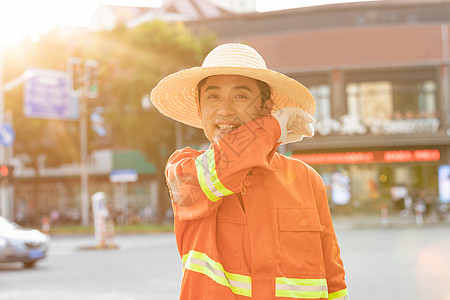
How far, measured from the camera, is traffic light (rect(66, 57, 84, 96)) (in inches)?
704

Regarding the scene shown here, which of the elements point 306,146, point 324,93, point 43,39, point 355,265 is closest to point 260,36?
point 324,93

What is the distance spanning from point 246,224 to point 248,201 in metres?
0.08

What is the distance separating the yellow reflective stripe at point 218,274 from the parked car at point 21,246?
459 inches

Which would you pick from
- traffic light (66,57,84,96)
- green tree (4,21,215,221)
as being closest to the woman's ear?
traffic light (66,57,84,96)

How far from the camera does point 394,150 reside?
3012 centimetres

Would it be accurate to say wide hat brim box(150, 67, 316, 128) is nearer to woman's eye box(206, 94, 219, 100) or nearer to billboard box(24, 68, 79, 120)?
woman's eye box(206, 94, 219, 100)

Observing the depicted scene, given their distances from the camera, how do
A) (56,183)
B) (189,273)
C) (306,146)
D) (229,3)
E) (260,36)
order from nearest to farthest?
(189,273) < (306,146) < (260,36) < (56,183) < (229,3)

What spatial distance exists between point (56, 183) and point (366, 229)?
892 inches

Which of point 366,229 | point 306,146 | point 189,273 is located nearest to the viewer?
point 189,273

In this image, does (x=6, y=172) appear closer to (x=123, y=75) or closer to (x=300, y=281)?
(x=123, y=75)

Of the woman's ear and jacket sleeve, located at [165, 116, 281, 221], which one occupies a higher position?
the woman's ear

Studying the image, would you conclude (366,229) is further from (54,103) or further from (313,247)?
(313,247)

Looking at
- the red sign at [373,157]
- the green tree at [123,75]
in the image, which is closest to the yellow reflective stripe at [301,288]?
the green tree at [123,75]

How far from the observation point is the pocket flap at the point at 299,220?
2.02 m
